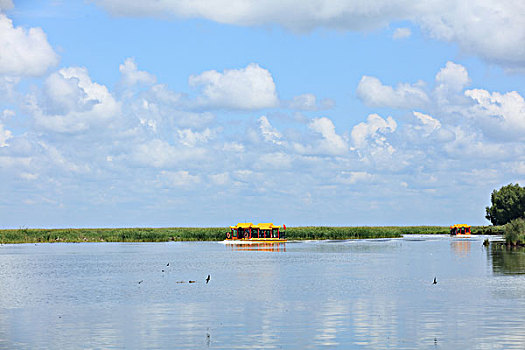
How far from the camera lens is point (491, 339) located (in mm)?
25281

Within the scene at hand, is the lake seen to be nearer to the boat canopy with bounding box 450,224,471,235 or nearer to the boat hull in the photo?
the boat hull

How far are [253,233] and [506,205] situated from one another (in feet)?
218

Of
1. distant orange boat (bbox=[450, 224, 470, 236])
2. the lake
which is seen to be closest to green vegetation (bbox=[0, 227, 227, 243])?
distant orange boat (bbox=[450, 224, 470, 236])

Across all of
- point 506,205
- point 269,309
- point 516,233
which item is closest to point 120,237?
point 516,233

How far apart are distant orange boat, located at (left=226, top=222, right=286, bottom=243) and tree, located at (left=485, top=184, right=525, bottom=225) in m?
→ 60.8

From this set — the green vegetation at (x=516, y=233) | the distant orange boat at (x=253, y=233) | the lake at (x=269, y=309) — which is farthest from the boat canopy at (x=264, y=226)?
the lake at (x=269, y=309)

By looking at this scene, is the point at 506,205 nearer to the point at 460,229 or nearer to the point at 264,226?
the point at 460,229

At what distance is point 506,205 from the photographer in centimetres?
16700

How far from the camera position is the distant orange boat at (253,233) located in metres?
133

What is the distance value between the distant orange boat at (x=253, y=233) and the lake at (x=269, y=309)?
73.4 metres

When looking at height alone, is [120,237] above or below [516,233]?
above

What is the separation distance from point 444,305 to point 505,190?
146 meters

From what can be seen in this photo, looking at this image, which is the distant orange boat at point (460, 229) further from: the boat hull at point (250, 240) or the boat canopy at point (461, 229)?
the boat hull at point (250, 240)

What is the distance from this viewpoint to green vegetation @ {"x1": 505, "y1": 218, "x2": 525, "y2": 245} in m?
93.8
